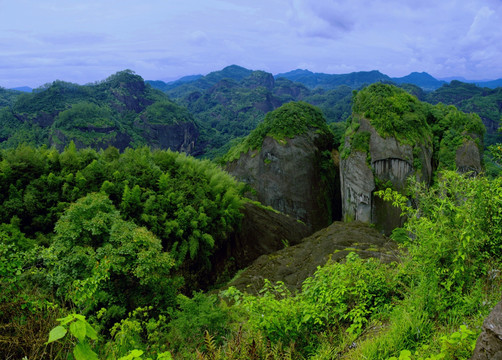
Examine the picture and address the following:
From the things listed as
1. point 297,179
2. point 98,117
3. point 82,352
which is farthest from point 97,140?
point 82,352

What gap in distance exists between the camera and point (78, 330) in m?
1.51

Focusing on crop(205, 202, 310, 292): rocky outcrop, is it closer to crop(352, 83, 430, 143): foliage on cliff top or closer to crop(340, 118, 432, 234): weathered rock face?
crop(340, 118, 432, 234): weathered rock face

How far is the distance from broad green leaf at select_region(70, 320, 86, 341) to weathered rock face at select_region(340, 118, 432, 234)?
1784 centimetres

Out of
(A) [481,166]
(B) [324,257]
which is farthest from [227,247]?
(A) [481,166]

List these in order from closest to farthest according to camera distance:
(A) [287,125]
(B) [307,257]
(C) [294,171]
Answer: (B) [307,257] < (C) [294,171] < (A) [287,125]

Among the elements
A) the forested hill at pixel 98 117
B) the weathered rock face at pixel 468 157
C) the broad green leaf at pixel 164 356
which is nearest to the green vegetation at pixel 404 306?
the broad green leaf at pixel 164 356

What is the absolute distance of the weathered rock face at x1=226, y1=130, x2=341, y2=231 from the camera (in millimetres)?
21766

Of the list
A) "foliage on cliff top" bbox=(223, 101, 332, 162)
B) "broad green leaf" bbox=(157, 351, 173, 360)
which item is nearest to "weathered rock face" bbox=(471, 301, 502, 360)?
"broad green leaf" bbox=(157, 351, 173, 360)

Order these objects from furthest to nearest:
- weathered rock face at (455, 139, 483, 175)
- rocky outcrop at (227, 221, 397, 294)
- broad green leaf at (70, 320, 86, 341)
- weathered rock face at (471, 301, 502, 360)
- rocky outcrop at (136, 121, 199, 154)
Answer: rocky outcrop at (136, 121, 199, 154)
weathered rock face at (455, 139, 483, 175)
rocky outcrop at (227, 221, 397, 294)
weathered rock face at (471, 301, 502, 360)
broad green leaf at (70, 320, 86, 341)

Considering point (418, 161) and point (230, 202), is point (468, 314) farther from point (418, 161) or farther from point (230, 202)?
point (418, 161)

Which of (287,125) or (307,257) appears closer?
(307,257)

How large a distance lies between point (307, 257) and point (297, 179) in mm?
11752

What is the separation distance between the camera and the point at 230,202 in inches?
442

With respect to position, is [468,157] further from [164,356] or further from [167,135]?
[167,135]
